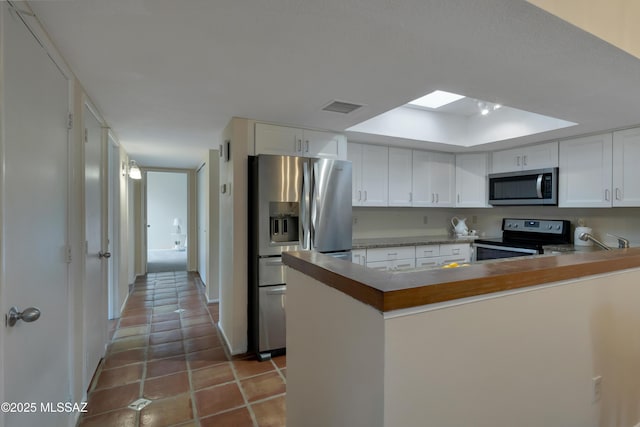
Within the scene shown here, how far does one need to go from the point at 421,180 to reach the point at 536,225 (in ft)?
4.92

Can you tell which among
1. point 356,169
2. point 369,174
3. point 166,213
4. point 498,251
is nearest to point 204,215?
point 356,169

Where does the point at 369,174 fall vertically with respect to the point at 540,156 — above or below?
below

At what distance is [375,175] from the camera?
151 inches

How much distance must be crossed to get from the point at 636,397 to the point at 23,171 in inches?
122

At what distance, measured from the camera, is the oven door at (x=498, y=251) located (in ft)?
11.7

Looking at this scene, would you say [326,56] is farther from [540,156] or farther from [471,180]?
[471,180]

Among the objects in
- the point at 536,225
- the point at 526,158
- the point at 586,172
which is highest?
the point at 526,158

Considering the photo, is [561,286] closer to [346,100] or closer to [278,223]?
[346,100]

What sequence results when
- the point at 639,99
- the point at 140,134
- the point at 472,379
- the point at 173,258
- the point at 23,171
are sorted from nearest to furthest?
the point at 472,379, the point at 23,171, the point at 639,99, the point at 140,134, the point at 173,258

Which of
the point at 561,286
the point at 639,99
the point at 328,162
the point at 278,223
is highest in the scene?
the point at 639,99

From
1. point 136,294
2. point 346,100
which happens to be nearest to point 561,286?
point 346,100

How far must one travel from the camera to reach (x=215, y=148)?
4277mm

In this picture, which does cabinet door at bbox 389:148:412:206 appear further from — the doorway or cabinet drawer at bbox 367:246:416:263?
the doorway

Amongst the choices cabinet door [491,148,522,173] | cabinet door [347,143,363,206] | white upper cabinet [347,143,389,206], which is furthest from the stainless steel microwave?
cabinet door [347,143,363,206]
